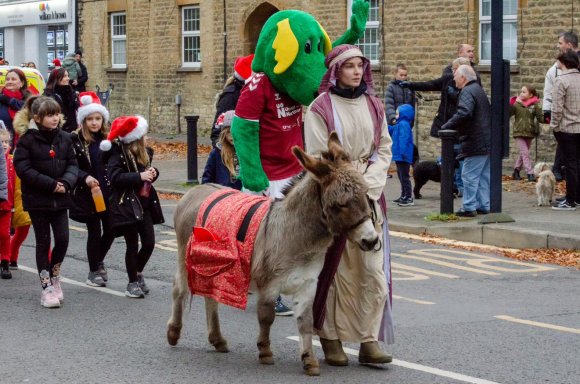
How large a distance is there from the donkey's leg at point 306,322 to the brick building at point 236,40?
46.3 ft

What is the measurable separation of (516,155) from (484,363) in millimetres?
13827

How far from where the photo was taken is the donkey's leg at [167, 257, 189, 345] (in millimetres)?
7980

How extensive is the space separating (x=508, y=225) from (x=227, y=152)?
4931 millimetres

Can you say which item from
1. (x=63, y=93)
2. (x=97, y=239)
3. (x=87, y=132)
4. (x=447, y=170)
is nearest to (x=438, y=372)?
(x=97, y=239)

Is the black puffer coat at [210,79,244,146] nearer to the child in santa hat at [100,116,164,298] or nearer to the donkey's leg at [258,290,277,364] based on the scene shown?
the child in santa hat at [100,116,164,298]

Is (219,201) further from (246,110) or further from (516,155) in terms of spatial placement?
(516,155)

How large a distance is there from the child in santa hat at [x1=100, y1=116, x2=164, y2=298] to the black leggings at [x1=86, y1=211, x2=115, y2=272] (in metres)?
0.51

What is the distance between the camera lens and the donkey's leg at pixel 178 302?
798cm

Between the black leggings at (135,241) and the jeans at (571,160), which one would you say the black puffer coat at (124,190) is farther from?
the jeans at (571,160)

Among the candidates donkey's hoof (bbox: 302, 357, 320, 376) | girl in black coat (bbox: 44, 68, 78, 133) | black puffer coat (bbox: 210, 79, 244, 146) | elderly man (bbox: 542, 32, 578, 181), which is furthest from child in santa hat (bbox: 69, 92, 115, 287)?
elderly man (bbox: 542, 32, 578, 181)

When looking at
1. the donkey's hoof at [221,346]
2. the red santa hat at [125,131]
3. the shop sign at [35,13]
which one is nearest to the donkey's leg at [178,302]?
the donkey's hoof at [221,346]

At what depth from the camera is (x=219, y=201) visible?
7738mm

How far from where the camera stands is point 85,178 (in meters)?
10.5

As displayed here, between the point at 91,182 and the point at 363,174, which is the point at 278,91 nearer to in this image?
the point at 363,174
